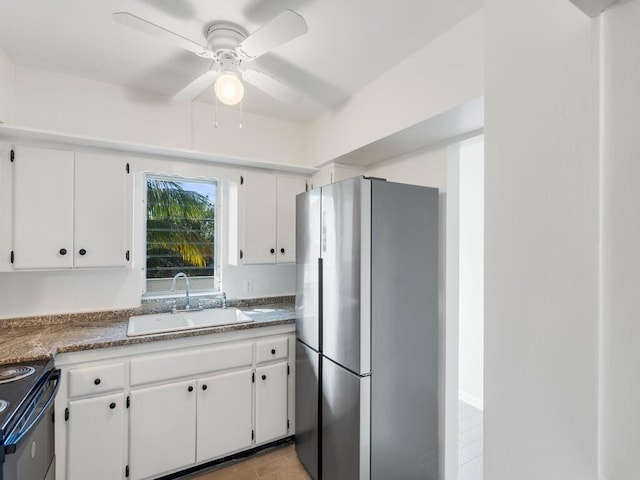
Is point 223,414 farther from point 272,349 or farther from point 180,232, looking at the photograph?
point 180,232

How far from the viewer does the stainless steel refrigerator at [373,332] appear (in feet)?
5.51

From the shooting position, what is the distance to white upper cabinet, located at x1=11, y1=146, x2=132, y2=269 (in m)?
1.91

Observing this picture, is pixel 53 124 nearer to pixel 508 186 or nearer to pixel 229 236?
pixel 229 236

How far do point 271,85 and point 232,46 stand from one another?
0.86ft

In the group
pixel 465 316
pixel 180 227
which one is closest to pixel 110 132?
pixel 180 227

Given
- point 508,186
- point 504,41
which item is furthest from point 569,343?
point 504,41

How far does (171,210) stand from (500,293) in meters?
2.53

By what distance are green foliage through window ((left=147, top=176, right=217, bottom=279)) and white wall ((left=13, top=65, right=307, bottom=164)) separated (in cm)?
37

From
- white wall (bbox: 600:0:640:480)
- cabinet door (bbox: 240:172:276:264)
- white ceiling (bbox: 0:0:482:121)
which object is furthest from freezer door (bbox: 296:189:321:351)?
white wall (bbox: 600:0:640:480)

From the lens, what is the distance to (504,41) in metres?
0.70

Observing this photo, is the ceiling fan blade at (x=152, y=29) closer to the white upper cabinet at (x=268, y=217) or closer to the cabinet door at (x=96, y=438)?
the white upper cabinet at (x=268, y=217)

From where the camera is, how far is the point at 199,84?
178cm

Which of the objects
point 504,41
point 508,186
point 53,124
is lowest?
point 508,186

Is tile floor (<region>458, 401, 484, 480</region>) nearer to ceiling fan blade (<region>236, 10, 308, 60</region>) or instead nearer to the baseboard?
the baseboard
